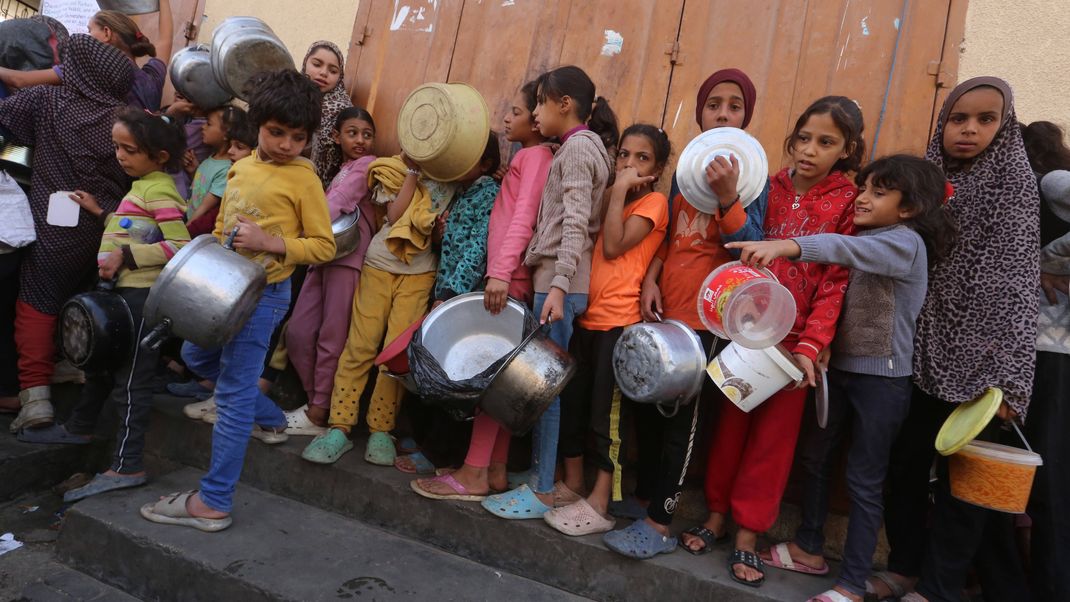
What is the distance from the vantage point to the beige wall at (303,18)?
422cm

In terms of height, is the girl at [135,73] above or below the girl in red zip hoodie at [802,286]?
above

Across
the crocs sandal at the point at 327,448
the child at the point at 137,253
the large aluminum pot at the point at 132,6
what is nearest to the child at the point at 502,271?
the crocs sandal at the point at 327,448

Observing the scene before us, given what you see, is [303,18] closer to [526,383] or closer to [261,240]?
[261,240]

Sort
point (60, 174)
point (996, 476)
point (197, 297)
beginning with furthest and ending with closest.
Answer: point (60, 174)
point (197, 297)
point (996, 476)

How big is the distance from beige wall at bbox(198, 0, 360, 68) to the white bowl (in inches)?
111

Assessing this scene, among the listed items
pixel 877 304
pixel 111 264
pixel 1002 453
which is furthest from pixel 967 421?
pixel 111 264

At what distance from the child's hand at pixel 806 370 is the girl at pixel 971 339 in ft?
1.44

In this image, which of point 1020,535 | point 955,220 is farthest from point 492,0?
point 1020,535

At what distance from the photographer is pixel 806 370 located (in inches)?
87.0

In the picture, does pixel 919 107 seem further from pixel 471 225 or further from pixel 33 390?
pixel 33 390

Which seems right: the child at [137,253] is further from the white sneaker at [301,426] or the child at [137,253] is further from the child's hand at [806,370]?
the child's hand at [806,370]

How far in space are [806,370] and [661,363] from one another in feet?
1.66

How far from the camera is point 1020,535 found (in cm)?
249

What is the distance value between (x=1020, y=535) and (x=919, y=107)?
6.15ft
